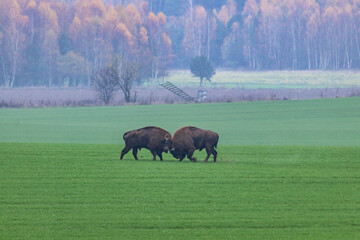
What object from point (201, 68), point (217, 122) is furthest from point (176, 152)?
point (201, 68)

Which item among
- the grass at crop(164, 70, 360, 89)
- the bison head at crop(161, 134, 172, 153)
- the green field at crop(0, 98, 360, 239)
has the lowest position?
the grass at crop(164, 70, 360, 89)

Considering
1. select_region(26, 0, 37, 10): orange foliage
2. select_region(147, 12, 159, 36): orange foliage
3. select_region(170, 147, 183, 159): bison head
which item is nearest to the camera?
select_region(170, 147, 183, 159): bison head

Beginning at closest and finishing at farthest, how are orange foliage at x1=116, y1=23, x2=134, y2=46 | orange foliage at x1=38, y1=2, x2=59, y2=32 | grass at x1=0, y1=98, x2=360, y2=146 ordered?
grass at x1=0, y1=98, x2=360, y2=146 < orange foliage at x1=38, y1=2, x2=59, y2=32 < orange foliage at x1=116, y1=23, x2=134, y2=46

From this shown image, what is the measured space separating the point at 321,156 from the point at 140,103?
4149cm

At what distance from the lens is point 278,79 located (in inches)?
4550

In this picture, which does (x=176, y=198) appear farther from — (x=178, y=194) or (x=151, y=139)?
(x=151, y=139)

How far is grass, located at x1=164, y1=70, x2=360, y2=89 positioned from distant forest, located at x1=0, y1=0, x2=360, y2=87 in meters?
6.36

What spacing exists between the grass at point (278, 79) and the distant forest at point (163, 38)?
636cm

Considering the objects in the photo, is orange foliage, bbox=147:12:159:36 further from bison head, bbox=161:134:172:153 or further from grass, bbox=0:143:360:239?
bison head, bbox=161:134:172:153

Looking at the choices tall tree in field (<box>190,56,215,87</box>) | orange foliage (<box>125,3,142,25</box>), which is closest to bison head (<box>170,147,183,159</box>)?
tall tree in field (<box>190,56,215,87</box>)

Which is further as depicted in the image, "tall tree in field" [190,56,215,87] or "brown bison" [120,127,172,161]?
"tall tree in field" [190,56,215,87]

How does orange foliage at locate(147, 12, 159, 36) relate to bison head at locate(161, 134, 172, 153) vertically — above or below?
above

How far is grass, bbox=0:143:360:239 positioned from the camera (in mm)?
11023

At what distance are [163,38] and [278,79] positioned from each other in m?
25.2
